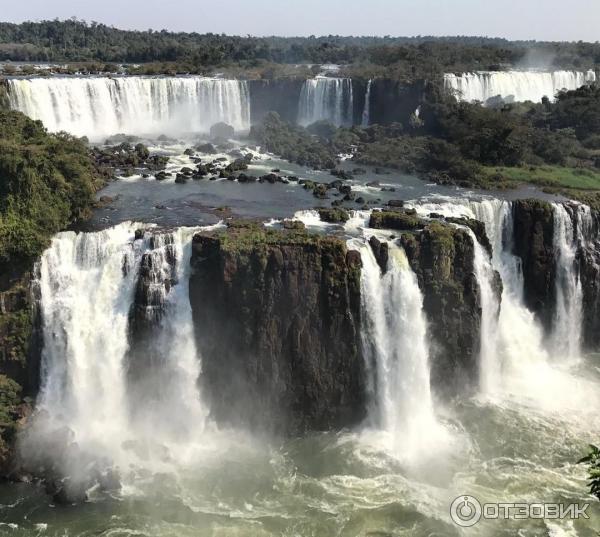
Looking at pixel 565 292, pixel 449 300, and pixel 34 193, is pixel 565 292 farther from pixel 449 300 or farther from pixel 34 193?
pixel 34 193

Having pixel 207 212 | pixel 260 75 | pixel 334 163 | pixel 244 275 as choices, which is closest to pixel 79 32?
pixel 260 75

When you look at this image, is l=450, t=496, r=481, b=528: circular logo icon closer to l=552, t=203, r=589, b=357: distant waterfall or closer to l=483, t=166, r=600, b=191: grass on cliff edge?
l=552, t=203, r=589, b=357: distant waterfall

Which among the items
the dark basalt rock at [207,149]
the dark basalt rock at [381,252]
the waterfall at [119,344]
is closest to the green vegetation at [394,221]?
the dark basalt rock at [381,252]

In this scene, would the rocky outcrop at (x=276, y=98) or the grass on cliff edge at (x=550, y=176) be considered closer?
the grass on cliff edge at (x=550, y=176)

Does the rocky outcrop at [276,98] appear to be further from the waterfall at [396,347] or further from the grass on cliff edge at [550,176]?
the waterfall at [396,347]

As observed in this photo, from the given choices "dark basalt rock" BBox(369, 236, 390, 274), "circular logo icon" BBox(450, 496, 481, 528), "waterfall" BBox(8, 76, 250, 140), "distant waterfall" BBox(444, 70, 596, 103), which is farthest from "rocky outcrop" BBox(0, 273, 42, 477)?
"distant waterfall" BBox(444, 70, 596, 103)
